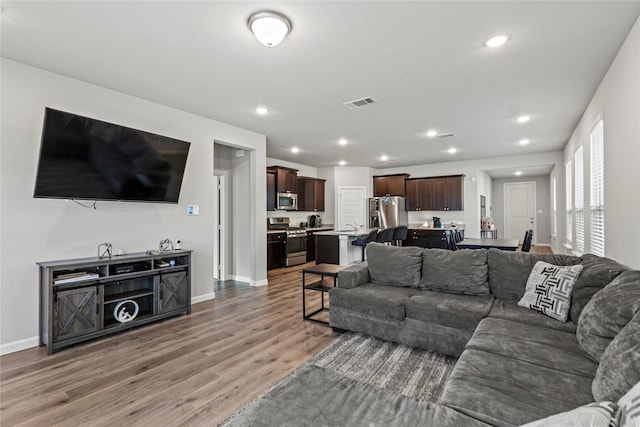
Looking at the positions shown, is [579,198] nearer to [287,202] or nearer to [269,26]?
[269,26]

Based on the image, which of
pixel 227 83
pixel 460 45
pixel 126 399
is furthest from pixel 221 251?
pixel 460 45

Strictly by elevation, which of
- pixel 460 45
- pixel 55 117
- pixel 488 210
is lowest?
pixel 488 210

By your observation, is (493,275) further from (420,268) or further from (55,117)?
(55,117)

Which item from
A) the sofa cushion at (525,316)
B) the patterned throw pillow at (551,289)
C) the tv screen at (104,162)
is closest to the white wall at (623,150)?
the patterned throw pillow at (551,289)

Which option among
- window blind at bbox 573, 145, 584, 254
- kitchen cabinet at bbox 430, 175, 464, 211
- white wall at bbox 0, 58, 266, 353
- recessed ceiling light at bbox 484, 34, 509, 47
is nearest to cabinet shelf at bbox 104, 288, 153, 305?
white wall at bbox 0, 58, 266, 353

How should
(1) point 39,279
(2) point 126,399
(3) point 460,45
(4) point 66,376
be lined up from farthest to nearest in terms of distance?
(1) point 39,279 → (3) point 460,45 → (4) point 66,376 → (2) point 126,399

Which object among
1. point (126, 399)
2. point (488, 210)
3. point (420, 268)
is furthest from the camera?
point (488, 210)

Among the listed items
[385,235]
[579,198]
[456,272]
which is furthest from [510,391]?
[385,235]

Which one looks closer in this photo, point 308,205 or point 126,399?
point 126,399

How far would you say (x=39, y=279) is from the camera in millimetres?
2943

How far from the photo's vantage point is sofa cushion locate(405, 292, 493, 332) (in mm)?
2516

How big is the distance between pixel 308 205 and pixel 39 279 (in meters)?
6.15

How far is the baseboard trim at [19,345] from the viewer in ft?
9.07

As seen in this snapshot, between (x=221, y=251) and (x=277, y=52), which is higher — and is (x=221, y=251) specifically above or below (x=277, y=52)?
below
